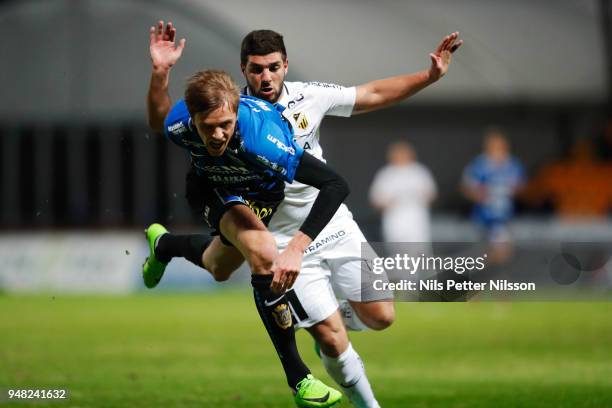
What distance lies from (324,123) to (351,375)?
18536 mm

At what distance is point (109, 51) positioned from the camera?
24.7 meters

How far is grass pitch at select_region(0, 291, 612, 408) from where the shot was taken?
9.51 meters

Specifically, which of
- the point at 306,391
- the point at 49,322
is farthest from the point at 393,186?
the point at 306,391

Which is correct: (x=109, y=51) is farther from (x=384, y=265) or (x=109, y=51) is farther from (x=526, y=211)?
(x=384, y=265)

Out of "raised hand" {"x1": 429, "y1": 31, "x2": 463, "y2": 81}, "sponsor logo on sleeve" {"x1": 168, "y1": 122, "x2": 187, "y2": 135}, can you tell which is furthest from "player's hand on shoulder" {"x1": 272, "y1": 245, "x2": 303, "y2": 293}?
"raised hand" {"x1": 429, "y1": 31, "x2": 463, "y2": 81}

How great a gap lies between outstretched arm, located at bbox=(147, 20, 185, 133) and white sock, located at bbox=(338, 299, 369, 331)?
72.0 inches

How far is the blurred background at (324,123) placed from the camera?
75.2ft

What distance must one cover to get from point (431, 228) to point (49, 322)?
959cm

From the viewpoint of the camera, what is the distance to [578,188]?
24.5m

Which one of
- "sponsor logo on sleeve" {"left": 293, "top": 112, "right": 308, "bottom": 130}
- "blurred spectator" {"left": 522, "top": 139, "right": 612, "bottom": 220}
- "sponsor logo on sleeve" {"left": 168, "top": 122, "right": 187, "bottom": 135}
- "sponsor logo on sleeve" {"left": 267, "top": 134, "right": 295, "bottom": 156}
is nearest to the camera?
"sponsor logo on sleeve" {"left": 267, "top": 134, "right": 295, "bottom": 156}

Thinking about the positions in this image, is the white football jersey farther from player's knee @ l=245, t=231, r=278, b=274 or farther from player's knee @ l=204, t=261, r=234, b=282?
player's knee @ l=245, t=231, r=278, b=274

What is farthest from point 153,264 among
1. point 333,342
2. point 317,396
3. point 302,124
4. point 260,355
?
point 260,355

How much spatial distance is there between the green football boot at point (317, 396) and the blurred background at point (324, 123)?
556 inches

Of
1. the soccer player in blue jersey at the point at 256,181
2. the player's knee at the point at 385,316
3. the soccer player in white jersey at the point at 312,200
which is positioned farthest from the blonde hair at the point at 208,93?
the player's knee at the point at 385,316
